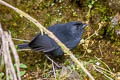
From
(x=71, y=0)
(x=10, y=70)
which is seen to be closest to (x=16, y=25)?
(x=71, y=0)

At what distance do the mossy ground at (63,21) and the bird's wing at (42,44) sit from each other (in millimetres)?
326

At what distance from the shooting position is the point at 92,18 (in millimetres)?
4438

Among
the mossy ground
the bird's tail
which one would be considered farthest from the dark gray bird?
the mossy ground

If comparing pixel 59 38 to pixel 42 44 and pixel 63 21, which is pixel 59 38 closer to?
pixel 42 44

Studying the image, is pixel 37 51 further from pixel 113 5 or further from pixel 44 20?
pixel 113 5

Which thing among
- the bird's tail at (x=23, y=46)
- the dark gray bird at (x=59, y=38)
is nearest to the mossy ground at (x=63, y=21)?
the bird's tail at (x=23, y=46)

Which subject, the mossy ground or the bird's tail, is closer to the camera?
the bird's tail

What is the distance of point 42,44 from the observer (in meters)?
3.79

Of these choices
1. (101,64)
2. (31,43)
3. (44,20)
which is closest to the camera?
(31,43)

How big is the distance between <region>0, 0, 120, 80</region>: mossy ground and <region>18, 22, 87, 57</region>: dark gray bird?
0.27 metres

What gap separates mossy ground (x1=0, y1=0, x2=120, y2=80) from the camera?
13.5 ft

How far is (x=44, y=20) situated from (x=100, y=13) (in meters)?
0.87

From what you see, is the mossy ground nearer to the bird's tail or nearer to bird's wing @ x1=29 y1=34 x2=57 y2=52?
the bird's tail

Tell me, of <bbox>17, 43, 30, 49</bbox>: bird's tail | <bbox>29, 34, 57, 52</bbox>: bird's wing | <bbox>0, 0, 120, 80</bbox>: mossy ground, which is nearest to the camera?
<bbox>29, 34, 57, 52</bbox>: bird's wing
